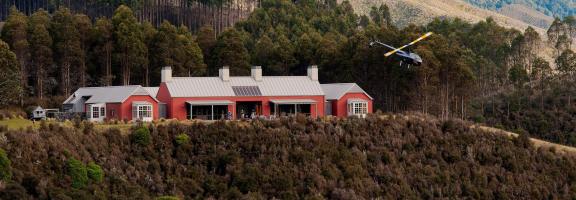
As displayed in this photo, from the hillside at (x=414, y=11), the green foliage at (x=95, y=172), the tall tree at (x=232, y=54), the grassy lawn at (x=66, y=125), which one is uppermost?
the hillside at (x=414, y=11)

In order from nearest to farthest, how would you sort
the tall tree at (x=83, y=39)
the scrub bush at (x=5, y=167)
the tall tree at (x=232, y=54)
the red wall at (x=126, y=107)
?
the scrub bush at (x=5, y=167)
the red wall at (x=126, y=107)
the tall tree at (x=83, y=39)
the tall tree at (x=232, y=54)

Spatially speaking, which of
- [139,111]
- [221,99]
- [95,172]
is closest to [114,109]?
[139,111]

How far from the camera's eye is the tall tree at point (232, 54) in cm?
8894

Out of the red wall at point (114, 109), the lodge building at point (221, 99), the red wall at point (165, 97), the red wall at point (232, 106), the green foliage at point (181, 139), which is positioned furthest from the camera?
the red wall at point (165, 97)

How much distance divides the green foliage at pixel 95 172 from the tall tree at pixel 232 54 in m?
36.7

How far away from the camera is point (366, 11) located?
566 ft

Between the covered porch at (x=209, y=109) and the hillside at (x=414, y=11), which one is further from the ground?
the hillside at (x=414, y=11)

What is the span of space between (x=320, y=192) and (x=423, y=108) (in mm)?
29488

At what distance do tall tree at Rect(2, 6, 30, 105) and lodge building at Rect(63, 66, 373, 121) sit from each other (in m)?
7.94

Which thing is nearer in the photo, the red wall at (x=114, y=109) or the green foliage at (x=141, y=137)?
the green foliage at (x=141, y=137)

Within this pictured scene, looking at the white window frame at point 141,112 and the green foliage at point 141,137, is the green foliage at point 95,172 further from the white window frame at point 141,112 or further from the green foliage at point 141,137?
the white window frame at point 141,112

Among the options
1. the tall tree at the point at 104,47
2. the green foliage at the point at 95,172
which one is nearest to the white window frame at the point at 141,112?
the tall tree at the point at 104,47

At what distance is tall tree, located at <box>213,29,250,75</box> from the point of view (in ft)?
292

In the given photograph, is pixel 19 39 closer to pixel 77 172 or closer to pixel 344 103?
pixel 344 103
